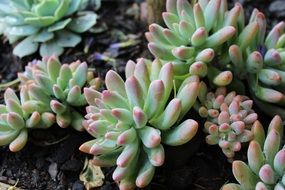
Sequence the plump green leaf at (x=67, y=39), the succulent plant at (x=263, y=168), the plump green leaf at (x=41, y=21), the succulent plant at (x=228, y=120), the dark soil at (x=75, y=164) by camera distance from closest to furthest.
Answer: the succulent plant at (x=263, y=168), the succulent plant at (x=228, y=120), the dark soil at (x=75, y=164), the plump green leaf at (x=41, y=21), the plump green leaf at (x=67, y=39)

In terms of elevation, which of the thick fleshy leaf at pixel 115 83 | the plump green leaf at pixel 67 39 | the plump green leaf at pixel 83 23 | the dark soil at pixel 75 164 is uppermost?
the thick fleshy leaf at pixel 115 83

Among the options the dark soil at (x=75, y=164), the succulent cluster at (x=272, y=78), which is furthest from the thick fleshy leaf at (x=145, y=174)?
the succulent cluster at (x=272, y=78)

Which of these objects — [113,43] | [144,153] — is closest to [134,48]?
[113,43]

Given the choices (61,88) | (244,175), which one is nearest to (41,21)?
(61,88)

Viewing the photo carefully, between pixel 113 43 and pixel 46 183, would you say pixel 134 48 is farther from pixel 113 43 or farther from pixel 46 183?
pixel 46 183

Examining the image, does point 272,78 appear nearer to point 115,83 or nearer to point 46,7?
point 115,83

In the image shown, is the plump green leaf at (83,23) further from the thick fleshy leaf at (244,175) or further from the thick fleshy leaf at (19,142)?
the thick fleshy leaf at (244,175)
